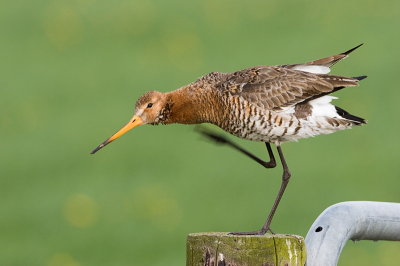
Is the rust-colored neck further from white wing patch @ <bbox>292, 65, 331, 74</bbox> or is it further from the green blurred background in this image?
the green blurred background

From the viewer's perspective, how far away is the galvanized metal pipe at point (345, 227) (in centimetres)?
392

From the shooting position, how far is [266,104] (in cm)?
586

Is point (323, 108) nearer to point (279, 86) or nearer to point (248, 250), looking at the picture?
point (279, 86)

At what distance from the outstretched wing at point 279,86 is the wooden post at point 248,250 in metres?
2.13

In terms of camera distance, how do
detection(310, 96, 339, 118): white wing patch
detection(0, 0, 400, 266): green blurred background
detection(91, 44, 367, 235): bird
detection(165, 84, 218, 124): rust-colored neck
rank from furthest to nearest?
1. detection(0, 0, 400, 266): green blurred background
2. detection(165, 84, 218, 124): rust-colored neck
3. detection(310, 96, 339, 118): white wing patch
4. detection(91, 44, 367, 235): bird

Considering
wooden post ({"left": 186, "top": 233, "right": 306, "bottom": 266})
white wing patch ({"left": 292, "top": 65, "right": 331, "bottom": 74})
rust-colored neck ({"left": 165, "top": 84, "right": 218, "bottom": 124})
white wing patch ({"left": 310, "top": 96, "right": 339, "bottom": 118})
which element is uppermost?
white wing patch ({"left": 292, "top": 65, "right": 331, "bottom": 74})

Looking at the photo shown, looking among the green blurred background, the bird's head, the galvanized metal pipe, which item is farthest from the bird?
the green blurred background

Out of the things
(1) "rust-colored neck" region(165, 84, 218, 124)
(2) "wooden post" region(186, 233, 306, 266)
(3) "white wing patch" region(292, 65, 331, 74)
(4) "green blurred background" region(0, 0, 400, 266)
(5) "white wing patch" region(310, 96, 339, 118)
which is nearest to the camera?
(2) "wooden post" region(186, 233, 306, 266)

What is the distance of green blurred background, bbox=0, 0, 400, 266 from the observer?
1047cm

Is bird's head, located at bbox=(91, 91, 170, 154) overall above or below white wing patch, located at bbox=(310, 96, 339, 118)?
above

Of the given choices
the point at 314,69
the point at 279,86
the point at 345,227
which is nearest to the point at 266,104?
the point at 279,86

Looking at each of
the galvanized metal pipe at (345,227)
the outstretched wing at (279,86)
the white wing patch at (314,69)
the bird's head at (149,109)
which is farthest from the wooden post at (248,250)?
the white wing patch at (314,69)

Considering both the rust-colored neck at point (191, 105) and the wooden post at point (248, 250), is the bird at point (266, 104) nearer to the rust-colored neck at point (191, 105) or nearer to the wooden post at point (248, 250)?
the rust-colored neck at point (191, 105)

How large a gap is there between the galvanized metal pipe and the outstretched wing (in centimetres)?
201
